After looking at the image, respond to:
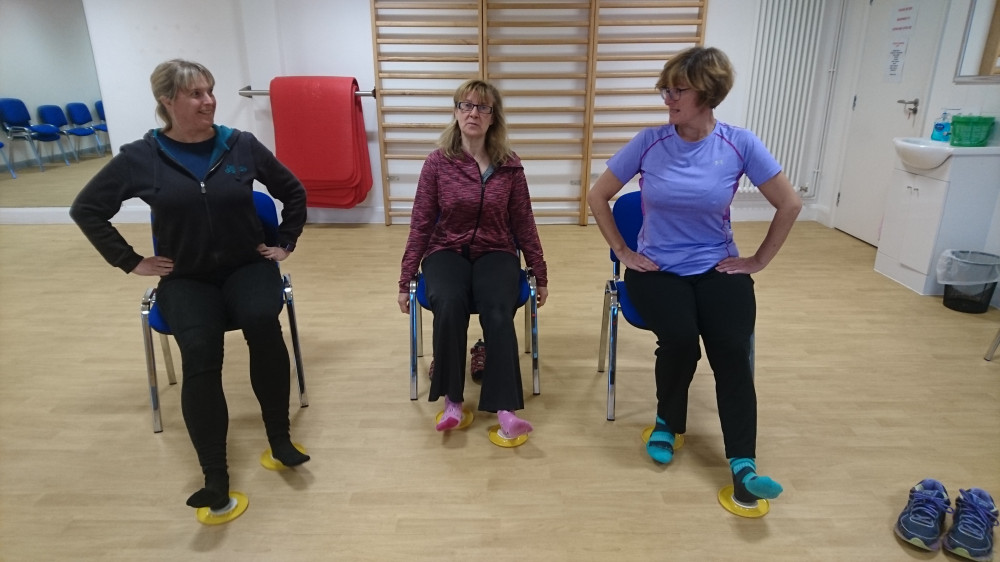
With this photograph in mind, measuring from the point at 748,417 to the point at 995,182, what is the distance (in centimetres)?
243

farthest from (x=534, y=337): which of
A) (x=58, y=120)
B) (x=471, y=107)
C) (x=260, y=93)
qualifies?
(x=58, y=120)

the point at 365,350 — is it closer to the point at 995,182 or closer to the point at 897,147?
the point at 897,147

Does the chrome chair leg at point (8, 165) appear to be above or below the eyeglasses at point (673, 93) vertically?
below

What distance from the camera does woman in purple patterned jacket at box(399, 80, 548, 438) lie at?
1.86 meters

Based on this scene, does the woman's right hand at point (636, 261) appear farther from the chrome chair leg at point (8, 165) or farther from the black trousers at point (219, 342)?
the chrome chair leg at point (8, 165)

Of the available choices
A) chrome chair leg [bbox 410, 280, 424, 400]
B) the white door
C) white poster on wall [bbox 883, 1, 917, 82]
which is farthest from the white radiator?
chrome chair leg [bbox 410, 280, 424, 400]

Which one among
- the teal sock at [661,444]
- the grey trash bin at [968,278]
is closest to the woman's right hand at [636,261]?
the teal sock at [661,444]

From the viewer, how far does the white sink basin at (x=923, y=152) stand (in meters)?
2.95

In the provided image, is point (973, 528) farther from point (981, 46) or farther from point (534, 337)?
point (981, 46)

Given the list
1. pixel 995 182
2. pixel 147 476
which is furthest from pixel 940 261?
pixel 147 476

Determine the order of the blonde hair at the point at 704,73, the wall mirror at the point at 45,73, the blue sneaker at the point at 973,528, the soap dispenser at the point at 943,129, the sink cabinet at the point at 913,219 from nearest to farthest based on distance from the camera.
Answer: the blue sneaker at the point at 973,528 < the blonde hair at the point at 704,73 < the sink cabinet at the point at 913,219 < the soap dispenser at the point at 943,129 < the wall mirror at the point at 45,73

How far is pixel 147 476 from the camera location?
176 cm

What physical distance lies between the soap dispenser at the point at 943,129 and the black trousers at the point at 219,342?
140 inches

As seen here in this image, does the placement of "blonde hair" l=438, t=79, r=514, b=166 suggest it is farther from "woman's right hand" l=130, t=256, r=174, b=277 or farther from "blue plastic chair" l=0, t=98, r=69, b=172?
"blue plastic chair" l=0, t=98, r=69, b=172
